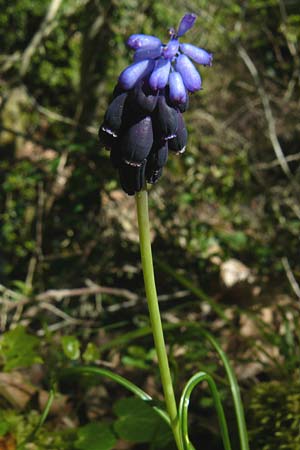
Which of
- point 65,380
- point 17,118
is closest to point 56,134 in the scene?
point 17,118

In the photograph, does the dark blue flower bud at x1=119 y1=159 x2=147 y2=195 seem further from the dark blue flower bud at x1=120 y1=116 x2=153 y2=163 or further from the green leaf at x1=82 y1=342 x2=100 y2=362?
the green leaf at x1=82 y1=342 x2=100 y2=362

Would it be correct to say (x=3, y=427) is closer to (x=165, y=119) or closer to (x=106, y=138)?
(x=106, y=138)

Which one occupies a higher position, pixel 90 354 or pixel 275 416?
pixel 90 354

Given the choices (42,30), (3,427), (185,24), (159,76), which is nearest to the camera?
(159,76)

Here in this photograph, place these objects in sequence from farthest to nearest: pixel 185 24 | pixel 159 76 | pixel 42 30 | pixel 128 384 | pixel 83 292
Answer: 1. pixel 42 30
2. pixel 83 292
3. pixel 128 384
4. pixel 185 24
5. pixel 159 76

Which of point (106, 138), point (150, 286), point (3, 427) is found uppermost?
point (106, 138)

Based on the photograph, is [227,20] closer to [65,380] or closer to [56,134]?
[56,134]

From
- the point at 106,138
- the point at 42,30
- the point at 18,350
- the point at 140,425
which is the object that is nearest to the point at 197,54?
the point at 106,138
